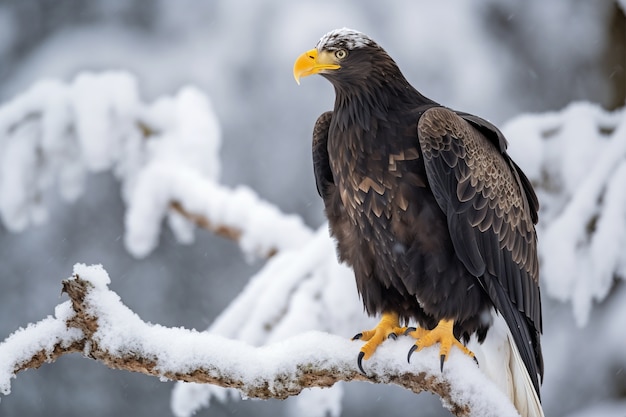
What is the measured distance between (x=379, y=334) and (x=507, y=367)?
2.69 ft

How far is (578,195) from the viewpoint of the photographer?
5.02 m

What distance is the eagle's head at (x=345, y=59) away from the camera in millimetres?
3862

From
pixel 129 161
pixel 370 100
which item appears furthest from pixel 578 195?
pixel 129 161

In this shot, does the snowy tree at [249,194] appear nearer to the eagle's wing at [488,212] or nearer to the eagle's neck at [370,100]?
the eagle's wing at [488,212]

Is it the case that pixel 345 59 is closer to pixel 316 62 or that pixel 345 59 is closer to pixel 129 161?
pixel 316 62

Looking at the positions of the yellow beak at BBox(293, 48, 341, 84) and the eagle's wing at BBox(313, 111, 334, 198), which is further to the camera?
the eagle's wing at BBox(313, 111, 334, 198)

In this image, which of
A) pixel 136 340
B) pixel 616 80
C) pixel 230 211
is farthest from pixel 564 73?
pixel 136 340

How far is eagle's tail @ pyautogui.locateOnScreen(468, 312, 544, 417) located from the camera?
12.9 ft

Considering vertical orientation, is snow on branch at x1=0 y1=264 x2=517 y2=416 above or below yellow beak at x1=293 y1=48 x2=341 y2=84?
below

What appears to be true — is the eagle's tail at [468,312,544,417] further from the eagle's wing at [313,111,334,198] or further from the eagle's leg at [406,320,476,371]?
the eagle's wing at [313,111,334,198]

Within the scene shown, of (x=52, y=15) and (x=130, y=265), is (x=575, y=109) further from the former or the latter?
(x=52, y=15)

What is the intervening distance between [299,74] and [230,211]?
5.80 ft


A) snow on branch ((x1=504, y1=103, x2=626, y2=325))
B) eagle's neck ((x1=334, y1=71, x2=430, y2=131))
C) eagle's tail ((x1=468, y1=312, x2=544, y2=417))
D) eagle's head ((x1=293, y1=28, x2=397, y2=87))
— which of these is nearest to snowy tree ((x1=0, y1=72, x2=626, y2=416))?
snow on branch ((x1=504, y1=103, x2=626, y2=325))

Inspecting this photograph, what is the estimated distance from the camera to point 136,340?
9.91 ft
